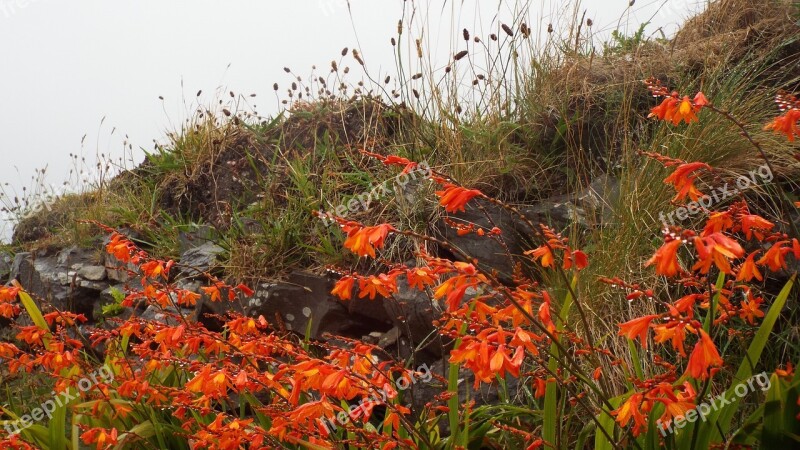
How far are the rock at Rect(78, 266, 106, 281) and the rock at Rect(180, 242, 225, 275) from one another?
0.94 m

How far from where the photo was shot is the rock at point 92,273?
5020 mm

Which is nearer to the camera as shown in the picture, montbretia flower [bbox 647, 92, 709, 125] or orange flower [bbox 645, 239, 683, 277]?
orange flower [bbox 645, 239, 683, 277]

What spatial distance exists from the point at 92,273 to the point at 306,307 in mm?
2088

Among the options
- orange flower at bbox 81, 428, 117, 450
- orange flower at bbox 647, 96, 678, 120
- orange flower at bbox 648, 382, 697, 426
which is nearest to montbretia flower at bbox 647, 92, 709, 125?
orange flower at bbox 647, 96, 678, 120

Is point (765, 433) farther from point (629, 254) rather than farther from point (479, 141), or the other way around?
point (479, 141)

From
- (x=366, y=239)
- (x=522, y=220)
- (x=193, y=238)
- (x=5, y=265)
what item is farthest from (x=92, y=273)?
(x=366, y=239)

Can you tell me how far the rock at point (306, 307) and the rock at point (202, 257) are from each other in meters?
0.44

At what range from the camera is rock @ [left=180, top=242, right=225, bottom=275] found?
416 cm

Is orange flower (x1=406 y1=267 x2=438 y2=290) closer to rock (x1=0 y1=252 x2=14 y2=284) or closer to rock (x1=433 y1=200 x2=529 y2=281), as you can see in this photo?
rock (x1=433 y1=200 x2=529 y2=281)

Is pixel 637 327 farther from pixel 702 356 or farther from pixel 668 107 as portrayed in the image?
pixel 668 107

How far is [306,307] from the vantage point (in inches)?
148

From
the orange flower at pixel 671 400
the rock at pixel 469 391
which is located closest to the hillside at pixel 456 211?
the rock at pixel 469 391

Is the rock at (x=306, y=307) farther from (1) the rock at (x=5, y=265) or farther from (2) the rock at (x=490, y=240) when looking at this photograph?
(1) the rock at (x=5, y=265)

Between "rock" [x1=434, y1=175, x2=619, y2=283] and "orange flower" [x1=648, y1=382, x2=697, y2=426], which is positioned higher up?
"rock" [x1=434, y1=175, x2=619, y2=283]
